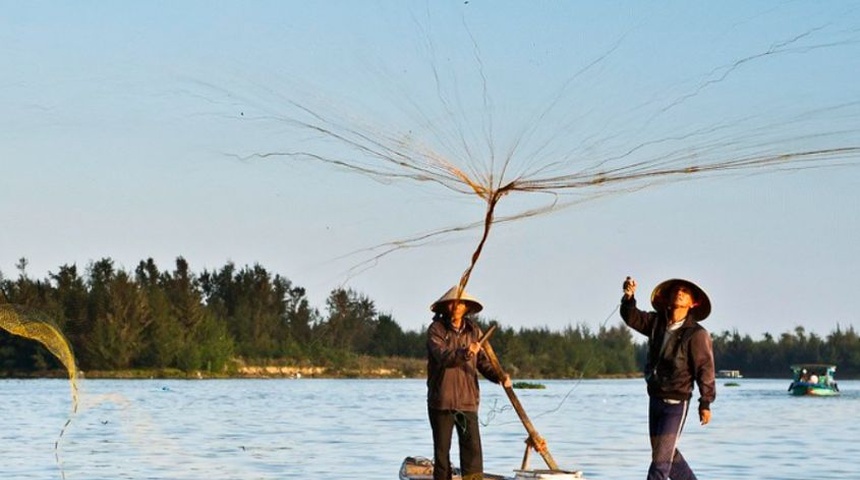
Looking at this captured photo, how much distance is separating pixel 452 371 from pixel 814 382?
4577 centimetres

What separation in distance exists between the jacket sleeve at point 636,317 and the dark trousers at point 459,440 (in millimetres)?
1458

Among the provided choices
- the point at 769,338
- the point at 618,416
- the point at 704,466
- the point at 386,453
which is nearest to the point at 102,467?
the point at 386,453

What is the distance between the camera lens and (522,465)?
39.9ft

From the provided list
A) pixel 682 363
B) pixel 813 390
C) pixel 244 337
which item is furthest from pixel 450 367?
pixel 244 337

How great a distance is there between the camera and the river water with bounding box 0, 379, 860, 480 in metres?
16.7

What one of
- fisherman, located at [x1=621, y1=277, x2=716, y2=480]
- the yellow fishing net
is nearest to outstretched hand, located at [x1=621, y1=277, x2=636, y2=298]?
fisherman, located at [x1=621, y1=277, x2=716, y2=480]

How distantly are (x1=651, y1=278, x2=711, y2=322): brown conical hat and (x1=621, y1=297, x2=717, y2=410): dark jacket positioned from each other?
→ 0.69ft

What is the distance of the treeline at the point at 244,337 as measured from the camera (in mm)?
73812

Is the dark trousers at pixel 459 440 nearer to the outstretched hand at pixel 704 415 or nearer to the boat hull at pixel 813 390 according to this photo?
→ the outstretched hand at pixel 704 415

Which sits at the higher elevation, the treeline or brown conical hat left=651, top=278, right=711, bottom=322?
the treeline

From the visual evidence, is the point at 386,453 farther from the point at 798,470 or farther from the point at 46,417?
the point at 46,417

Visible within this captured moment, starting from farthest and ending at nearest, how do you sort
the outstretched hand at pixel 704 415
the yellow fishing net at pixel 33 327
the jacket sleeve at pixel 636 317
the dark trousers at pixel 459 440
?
the yellow fishing net at pixel 33 327 → the dark trousers at pixel 459 440 → the jacket sleeve at pixel 636 317 → the outstretched hand at pixel 704 415

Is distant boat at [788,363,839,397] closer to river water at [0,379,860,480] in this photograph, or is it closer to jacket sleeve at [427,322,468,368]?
river water at [0,379,860,480]

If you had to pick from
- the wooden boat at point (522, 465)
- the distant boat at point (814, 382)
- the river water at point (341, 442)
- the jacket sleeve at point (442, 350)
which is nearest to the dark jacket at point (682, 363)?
the jacket sleeve at point (442, 350)
